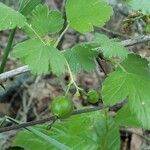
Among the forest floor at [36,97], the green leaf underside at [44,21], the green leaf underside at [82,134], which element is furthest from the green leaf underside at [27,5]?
the forest floor at [36,97]

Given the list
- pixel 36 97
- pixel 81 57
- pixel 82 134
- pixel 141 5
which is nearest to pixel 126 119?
pixel 82 134

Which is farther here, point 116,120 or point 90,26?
point 116,120

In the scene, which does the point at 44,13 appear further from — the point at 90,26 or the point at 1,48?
the point at 1,48

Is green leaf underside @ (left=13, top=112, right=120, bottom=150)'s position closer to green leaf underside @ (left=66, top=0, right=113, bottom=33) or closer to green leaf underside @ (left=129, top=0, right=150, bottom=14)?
green leaf underside @ (left=66, top=0, right=113, bottom=33)

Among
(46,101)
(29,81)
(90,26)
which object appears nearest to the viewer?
(90,26)

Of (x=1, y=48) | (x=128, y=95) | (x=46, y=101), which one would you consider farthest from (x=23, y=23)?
(x=1, y=48)

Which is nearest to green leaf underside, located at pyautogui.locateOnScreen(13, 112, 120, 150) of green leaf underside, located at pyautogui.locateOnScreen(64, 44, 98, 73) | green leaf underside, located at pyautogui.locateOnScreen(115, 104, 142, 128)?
green leaf underside, located at pyautogui.locateOnScreen(115, 104, 142, 128)
